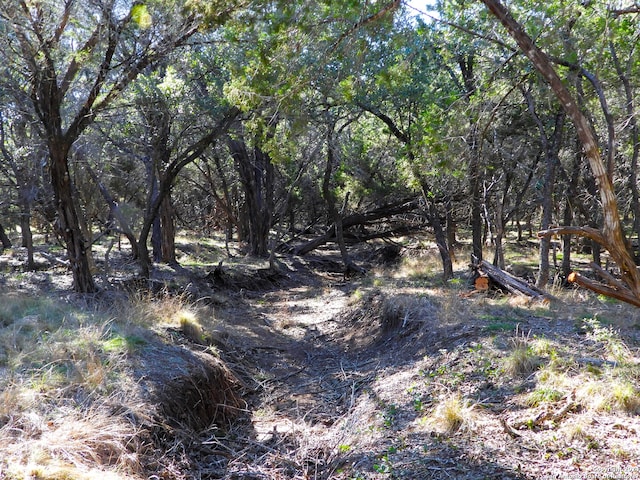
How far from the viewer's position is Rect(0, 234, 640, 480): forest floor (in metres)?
4.20

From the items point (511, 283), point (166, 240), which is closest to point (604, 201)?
point (511, 283)

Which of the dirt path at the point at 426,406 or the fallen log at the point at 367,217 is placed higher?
the fallen log at the point at 367,217

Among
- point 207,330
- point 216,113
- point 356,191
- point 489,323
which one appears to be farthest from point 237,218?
point 489,323

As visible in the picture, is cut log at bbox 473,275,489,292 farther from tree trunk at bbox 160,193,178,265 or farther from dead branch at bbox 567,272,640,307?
tree trunk at bbox 160,193,178,265

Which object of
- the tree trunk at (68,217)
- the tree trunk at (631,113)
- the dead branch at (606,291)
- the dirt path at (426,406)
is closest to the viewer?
the dirt path at (426,406)

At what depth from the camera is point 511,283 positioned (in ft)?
32.6

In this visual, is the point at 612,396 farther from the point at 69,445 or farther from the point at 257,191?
the point at 257,191

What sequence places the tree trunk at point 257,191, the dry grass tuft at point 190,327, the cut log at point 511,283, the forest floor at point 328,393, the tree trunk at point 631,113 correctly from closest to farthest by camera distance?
the forest floor at point 328,393 → the tree trunk at point 631,113 → the dry grass tuft at point 190,327 → the cut log at point 511,283 → the tree trunk at point 257,191

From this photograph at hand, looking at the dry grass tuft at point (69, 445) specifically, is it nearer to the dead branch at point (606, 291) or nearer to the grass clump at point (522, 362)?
the grass clump at point (522, 362)

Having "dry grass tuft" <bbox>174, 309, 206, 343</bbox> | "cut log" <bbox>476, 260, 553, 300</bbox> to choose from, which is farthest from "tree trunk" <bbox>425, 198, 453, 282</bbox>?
"dry grass tuft" <bbox>174, 309, 206, 343</bbox>

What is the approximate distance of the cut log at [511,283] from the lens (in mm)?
9322

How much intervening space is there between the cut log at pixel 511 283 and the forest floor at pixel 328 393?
0.57m

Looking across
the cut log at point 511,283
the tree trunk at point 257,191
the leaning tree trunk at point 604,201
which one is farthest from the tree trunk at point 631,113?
the tree trunk at point 257,191

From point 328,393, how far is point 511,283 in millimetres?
4860
